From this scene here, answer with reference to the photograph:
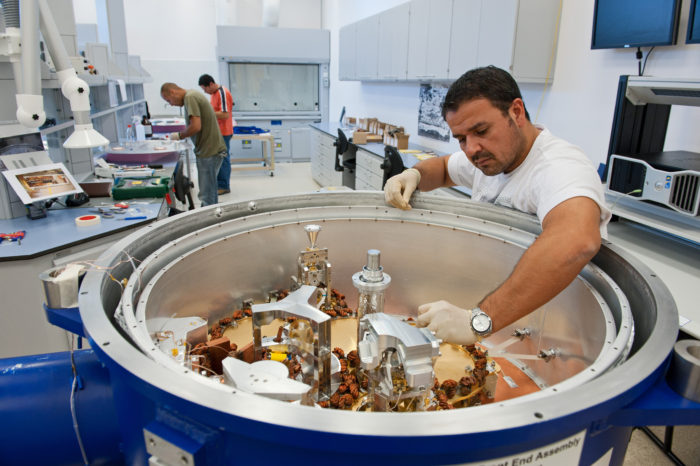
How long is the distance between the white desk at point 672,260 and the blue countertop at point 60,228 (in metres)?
2.23

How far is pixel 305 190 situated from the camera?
19.5 feet

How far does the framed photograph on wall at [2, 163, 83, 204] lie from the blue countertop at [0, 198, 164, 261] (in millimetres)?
125

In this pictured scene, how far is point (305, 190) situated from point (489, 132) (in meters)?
4.74

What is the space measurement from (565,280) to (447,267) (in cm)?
57

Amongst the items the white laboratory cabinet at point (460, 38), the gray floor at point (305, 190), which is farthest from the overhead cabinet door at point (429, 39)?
the gray floor at point (305, 190)

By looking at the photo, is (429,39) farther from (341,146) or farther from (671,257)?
(671,257)

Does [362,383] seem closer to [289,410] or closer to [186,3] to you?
[289,410]

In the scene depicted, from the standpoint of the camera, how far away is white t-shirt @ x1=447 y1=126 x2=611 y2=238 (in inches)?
45.9

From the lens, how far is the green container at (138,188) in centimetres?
271

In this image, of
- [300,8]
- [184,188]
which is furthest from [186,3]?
[184,188]

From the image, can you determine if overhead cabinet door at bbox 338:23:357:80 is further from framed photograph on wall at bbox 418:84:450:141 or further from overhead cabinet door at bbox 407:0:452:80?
overhead cabinet door at bbox 407:0:452:80

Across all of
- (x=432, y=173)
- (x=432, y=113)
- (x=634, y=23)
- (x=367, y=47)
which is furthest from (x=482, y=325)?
(x=367, y=47)

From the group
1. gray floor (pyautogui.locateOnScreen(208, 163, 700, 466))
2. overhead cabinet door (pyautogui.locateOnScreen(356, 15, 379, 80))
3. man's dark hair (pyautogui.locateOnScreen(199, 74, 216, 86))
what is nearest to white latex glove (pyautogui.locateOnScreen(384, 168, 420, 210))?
gray floor (pyautogui.locateOnScreen(208, 163, 700, 466))

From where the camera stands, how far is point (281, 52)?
7.30m
